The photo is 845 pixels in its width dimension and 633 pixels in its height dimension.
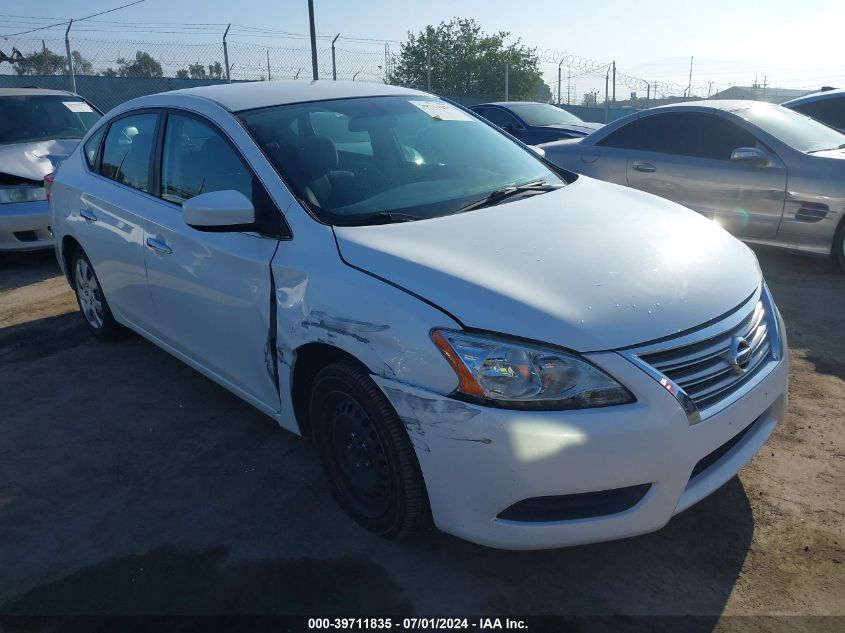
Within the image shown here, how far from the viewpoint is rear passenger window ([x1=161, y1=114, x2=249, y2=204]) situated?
3.15 metres

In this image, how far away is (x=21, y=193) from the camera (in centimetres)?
686

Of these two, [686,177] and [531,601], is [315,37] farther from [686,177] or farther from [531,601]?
[531,601]

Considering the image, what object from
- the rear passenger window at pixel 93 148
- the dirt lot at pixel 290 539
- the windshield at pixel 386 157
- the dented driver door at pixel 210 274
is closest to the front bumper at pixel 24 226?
the rear passenger window at pixel 93 148

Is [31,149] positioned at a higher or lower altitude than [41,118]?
lower

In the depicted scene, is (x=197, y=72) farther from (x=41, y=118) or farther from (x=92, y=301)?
(x=92, y=301)

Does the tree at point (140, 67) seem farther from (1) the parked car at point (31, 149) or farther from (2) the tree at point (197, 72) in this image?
(1) the parked car at point (31, 149)

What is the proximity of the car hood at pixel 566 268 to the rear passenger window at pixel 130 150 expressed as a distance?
1.75 m

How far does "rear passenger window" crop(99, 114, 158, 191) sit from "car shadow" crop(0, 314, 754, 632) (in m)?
1.38

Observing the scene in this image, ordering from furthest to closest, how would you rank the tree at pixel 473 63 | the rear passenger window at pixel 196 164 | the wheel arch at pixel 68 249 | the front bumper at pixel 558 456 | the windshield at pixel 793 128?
the tree at pixel 473 63 → the windshield at pixel 793 128 → the wheel arch at pixel 68 249 → the rear passenger window at pixel 196 164 → the front bumper at pixel 558 456

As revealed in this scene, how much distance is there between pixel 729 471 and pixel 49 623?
2.40 metres

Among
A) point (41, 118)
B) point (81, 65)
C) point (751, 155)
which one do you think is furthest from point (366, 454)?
point (81, 65)

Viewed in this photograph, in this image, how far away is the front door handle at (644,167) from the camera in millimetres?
6699

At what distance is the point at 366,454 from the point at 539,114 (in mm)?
10260

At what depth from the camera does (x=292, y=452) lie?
11.1 feet
